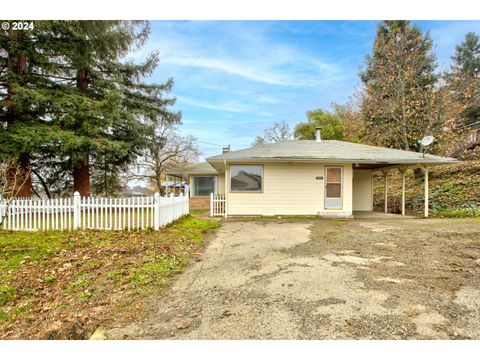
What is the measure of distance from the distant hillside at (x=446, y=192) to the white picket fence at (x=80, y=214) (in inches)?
439

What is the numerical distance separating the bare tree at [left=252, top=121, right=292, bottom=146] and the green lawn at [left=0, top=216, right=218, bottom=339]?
2648cm

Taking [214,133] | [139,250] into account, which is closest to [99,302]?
[139,250]

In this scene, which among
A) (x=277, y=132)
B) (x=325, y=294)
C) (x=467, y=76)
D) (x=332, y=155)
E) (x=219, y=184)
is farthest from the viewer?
(x=277, y=132)

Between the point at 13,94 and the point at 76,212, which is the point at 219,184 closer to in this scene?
the point at 13,94

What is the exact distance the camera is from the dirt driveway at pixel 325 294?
2443mm

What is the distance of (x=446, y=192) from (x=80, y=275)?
50.3 ft

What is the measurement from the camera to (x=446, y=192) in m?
13.2

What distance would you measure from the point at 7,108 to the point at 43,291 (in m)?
10.3

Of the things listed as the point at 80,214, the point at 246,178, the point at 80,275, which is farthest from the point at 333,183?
the point at 80,275

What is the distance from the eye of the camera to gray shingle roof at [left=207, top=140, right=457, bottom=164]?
412 inches

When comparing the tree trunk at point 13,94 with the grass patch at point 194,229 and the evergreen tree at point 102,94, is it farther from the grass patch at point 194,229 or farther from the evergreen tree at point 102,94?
the grass patch at point 194,229

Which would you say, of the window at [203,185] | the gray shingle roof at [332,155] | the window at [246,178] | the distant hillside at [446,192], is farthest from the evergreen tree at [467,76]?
the window at [203,185]

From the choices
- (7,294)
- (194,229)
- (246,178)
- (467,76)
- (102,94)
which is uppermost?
(467,76)

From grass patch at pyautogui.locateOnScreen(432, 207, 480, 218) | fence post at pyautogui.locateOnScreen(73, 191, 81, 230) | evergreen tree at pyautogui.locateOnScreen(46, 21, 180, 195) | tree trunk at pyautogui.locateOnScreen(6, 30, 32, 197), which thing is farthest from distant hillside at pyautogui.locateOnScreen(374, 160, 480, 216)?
A: tree trunk at pyautogui.locateOnScreen(6, 30, 32, 197)
